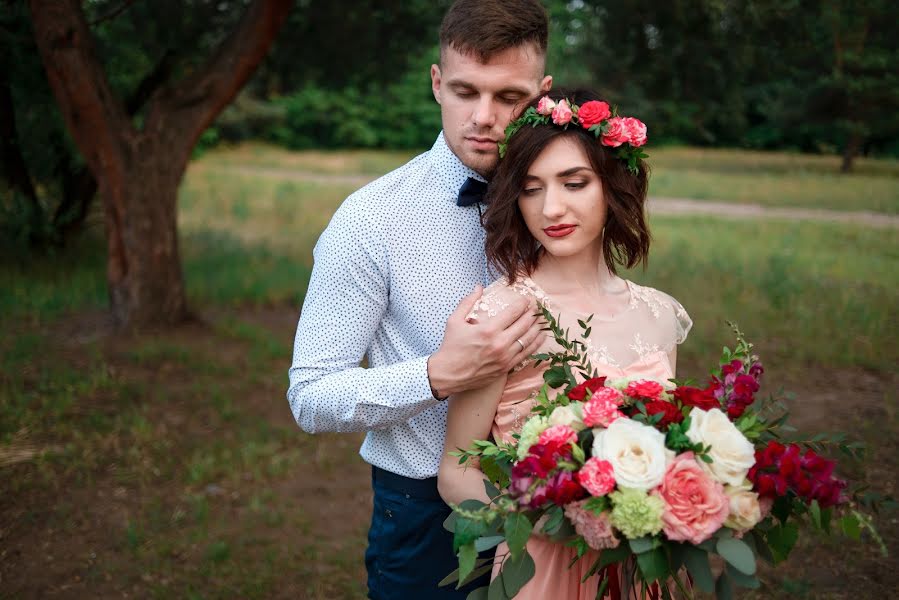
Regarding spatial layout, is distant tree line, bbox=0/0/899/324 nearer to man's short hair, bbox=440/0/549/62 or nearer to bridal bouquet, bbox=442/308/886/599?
man's short hair, bbox=440/0/549/62

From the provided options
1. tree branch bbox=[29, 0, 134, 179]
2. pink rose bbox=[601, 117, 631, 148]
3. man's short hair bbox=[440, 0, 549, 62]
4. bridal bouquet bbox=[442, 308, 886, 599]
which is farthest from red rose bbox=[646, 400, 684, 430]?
tree branch bbox=[29, 0, 134, 179]

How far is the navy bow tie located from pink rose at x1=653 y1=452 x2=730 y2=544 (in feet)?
3.75

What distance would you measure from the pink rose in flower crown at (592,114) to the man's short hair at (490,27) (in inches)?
13.1

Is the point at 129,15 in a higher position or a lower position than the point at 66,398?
higher

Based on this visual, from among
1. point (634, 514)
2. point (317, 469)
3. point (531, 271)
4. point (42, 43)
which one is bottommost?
point (317, 469)

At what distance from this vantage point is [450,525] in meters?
2.11

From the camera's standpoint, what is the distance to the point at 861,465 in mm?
5910

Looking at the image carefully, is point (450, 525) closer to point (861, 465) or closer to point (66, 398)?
point (861, 465)

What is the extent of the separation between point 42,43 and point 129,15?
2358 mm

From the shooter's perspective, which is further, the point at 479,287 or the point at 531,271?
the point at 531,271

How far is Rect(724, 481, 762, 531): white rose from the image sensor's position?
189 centimetres

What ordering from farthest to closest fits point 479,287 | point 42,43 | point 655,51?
point 655,51 → point 42,43 → point 479,287

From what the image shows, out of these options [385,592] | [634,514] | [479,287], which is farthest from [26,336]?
[634,514]

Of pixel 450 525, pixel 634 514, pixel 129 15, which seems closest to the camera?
pixel 634 514
